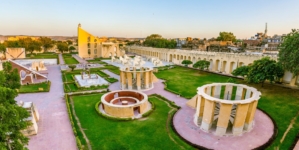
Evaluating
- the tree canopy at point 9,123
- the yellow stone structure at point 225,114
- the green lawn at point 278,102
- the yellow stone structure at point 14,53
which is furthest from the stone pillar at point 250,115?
the yellow stone structure at point 14,53

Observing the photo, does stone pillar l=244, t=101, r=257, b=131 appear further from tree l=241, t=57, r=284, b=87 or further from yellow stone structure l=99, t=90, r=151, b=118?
tree l=241, t=57, r=284, b=87

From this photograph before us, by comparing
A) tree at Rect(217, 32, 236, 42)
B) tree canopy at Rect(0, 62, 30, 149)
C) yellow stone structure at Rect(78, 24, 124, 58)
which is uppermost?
tree at Rect(217, 32, 236, 42)

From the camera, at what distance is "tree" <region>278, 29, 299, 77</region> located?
24.8m

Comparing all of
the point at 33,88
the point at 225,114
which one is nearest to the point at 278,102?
the point at 225,114

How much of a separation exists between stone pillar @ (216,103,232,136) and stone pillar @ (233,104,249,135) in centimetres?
84

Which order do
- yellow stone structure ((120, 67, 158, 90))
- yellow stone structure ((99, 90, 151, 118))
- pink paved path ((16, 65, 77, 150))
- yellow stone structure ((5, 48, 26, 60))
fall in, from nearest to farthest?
1. pink paved path ((16, 65, 77, 150))
2. yellow stone structure ((99, 90, 151, 118))
3. yellow stone structure ((120, 67, 158, 90))
4. yellow stone structure ((5, 48, 26, 60))

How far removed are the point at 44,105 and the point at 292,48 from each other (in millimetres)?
35123

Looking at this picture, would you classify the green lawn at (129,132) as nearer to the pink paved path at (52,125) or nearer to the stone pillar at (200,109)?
the pink paved path at (52,125)

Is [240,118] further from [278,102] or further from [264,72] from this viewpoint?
[264,72]

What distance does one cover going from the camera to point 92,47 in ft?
252

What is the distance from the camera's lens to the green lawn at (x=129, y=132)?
14898 mm

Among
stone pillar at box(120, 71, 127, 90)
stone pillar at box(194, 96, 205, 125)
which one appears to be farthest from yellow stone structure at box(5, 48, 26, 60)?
stone pillar at box(194, 96, 205, 125)

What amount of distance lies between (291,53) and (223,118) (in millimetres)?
17729

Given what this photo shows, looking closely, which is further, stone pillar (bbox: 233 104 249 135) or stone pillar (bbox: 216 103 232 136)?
stone pillar (bbox: 233 104 249 135)
